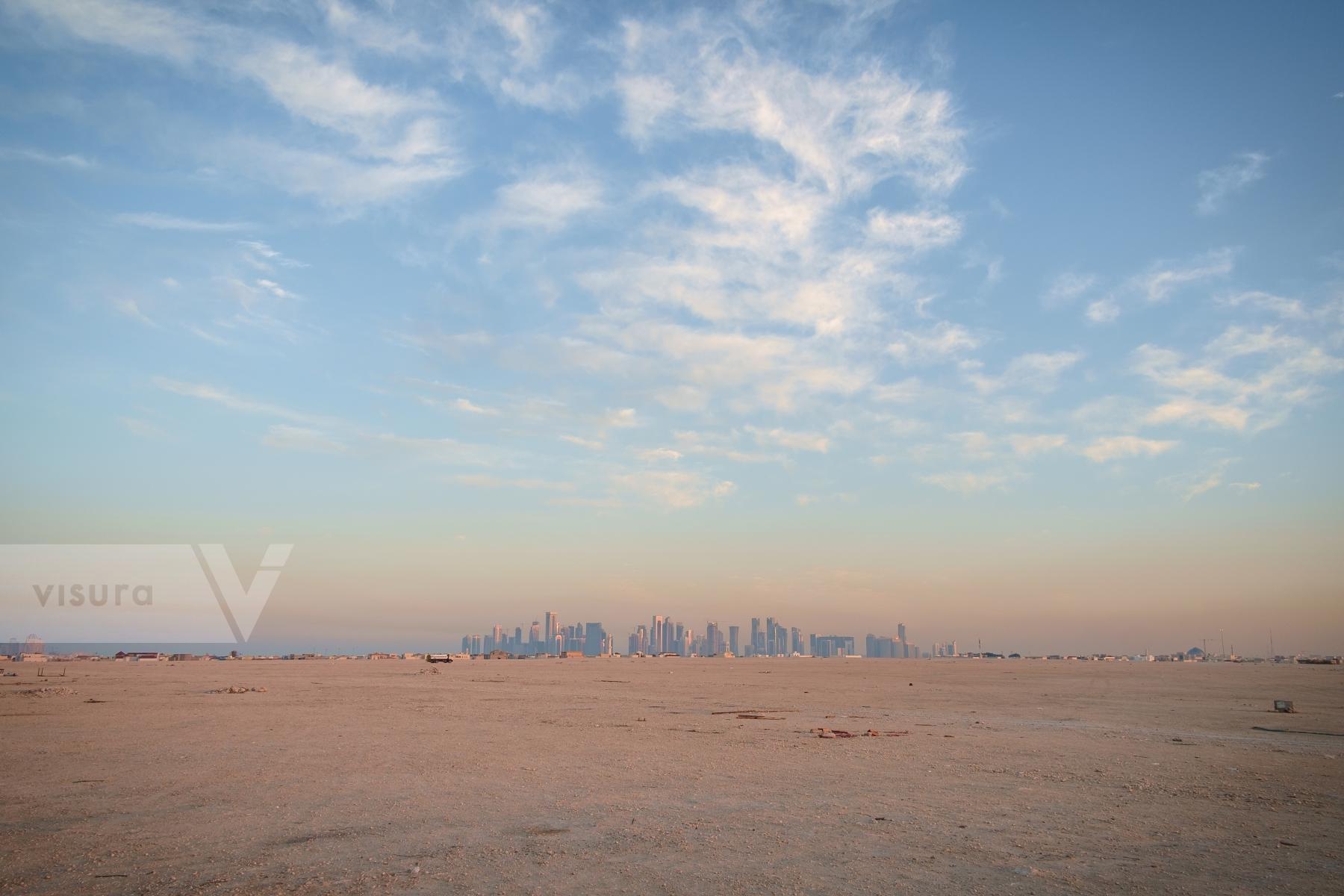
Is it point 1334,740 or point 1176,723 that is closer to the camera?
point 1334,740

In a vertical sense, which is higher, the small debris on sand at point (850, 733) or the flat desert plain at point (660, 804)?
the flat desert plain at point (660, 804)

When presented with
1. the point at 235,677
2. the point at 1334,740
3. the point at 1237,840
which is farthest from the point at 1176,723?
the point at 235,677

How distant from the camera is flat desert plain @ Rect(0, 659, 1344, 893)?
7.77 meters

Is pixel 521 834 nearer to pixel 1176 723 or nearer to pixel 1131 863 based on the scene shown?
pixel 1131 863

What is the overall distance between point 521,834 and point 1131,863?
6.86 m

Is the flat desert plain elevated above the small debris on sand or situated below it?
above

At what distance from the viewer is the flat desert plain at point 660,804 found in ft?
25.5

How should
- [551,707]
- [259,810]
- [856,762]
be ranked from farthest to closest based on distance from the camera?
[551,707] → [856,762] → [259,810]

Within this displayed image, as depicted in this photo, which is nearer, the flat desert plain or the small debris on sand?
the flat desert plain

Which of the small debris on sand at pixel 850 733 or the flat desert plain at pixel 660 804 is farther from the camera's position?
the small debris on sand at pixel 850 733

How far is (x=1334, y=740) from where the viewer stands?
19078 mm

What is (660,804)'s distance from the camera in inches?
435

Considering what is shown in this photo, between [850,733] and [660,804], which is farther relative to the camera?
[850,733]

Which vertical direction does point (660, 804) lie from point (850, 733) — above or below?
above
